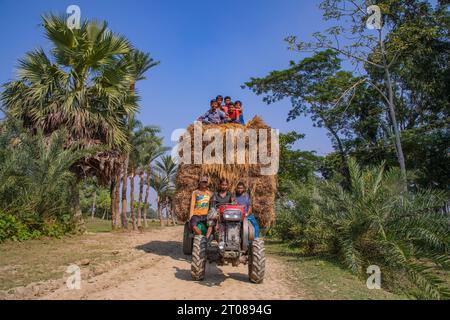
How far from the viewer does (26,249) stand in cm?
987

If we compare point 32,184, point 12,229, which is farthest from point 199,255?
point 32,184

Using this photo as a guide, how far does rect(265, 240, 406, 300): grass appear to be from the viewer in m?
6.17

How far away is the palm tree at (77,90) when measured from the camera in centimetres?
1445

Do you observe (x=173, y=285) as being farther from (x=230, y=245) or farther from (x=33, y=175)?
(x=33, y=175)

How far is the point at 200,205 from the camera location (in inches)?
302

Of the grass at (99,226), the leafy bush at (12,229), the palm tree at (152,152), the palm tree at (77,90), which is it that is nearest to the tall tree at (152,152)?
the palm tree at (152,152)

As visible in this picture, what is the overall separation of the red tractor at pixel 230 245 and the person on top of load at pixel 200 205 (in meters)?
0.76

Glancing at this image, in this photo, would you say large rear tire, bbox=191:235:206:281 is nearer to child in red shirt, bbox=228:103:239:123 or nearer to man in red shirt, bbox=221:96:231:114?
child in red shirt, bbox=228:103:239:123

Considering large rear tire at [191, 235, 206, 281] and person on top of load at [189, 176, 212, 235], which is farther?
person on top of load at [189, 176, 212, 235]

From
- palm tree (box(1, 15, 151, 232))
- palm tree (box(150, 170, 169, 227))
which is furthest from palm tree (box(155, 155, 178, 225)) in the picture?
palm tree (box(1, 15, 151, 232))

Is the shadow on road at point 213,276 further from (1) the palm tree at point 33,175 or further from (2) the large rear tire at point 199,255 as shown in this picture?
(1) the palm tree at point 33,175

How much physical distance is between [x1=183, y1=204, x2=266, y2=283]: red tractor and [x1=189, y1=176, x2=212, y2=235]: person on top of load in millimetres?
761
